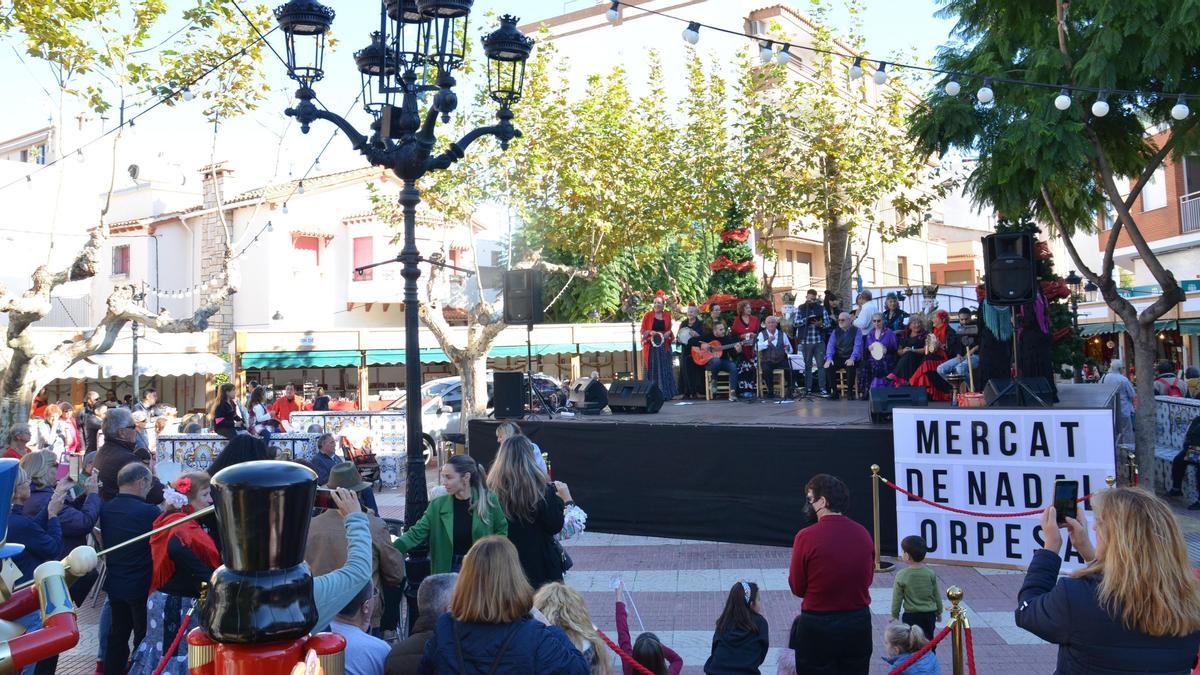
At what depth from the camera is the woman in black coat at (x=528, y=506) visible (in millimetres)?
5812

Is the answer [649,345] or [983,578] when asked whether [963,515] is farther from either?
[649,345]

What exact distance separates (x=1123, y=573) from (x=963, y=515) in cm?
703

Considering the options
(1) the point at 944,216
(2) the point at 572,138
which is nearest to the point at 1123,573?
(2) the point at 572,138

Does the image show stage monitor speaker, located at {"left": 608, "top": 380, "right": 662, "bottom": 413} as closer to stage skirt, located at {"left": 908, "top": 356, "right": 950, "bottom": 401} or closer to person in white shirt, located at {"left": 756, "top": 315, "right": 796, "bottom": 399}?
person in white shirt, located at {"left": 756, "top": 315, "right": 796, "bottom": 399}

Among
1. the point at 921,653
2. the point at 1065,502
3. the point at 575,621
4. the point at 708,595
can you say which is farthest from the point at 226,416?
the point at 1065,502

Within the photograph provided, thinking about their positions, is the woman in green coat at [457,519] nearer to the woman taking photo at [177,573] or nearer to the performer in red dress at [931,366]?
the woman taking photo at [177,573]

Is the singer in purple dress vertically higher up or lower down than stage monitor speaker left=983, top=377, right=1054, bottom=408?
higher up

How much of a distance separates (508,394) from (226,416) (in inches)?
174

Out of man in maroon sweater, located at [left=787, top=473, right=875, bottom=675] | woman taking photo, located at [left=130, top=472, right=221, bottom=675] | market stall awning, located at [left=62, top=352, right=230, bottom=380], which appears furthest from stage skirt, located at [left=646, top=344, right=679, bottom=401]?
market stall awning, located at [left=62, top=352, right=230, bottom=380]

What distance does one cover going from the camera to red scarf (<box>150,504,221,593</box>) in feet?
18.3

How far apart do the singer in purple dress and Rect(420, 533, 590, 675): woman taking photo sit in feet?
37.0

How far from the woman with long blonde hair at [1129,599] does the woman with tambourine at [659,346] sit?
41.1 ft

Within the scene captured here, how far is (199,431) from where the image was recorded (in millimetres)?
17031

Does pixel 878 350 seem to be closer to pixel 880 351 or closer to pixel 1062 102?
pixel 880 351
